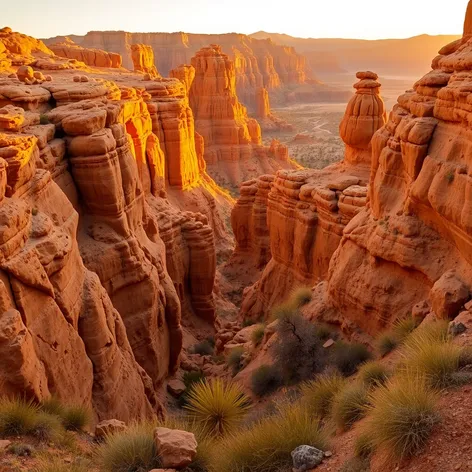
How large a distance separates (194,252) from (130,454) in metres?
15.9

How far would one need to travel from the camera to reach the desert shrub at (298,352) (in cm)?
1316

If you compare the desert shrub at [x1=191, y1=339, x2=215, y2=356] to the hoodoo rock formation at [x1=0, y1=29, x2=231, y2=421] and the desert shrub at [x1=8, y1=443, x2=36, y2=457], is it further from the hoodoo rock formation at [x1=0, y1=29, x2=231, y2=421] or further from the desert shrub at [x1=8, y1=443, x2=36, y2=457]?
the desert shrub at [x1=8, y1=443, x2=36, y2=457]

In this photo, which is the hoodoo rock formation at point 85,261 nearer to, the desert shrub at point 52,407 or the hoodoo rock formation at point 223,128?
the desert shrub at point 52,407

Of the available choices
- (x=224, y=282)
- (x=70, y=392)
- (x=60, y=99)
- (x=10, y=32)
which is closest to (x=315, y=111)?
(x=10, y=32)

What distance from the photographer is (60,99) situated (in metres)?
16.5

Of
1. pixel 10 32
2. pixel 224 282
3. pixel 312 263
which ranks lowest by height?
pixel 224 282

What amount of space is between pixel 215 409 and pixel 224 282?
18620 millimetres

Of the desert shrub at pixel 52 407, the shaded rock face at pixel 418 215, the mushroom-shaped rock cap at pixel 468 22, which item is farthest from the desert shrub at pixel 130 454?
the mushroom-shaped rock cap at pixel 468 22

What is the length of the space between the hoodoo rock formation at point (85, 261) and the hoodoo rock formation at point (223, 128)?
84.8 feet

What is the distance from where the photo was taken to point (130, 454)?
685cm

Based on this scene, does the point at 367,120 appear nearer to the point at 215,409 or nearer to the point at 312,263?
the point at 312,263

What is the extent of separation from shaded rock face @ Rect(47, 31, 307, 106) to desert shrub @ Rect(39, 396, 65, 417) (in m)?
99.9

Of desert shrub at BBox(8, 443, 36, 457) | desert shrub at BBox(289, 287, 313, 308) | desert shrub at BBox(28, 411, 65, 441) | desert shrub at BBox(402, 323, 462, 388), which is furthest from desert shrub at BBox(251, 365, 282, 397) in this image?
desert shrub at BBox(8, 443, 36, 457)

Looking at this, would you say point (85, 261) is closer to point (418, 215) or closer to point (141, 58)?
point (418, 215)
